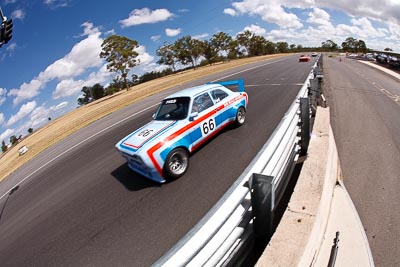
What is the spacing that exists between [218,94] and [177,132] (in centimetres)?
226

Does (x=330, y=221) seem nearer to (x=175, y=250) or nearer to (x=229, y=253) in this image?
(x=229, y=253)

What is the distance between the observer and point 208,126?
20.5 feet

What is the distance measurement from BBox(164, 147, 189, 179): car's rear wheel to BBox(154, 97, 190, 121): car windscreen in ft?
3.15

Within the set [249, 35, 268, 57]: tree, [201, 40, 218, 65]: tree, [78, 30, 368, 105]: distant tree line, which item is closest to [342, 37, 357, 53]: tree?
[78, 30, 368, 105]: distant tree line

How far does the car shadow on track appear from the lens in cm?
552

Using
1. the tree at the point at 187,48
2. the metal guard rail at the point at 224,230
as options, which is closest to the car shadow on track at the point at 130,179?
the metal guard rail at the point at 224,230

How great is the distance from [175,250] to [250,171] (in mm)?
1130

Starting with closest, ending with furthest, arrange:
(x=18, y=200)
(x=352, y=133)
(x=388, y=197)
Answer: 1. (x=388, y=197)
2. (x=352, y=133)
3. (x=18, y=200)

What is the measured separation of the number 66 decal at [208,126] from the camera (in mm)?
6065

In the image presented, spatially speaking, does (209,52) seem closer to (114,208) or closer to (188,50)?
(188,50)

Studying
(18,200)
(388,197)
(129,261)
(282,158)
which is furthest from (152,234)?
(18,200)

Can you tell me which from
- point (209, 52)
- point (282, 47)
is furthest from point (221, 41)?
point (282, 47)

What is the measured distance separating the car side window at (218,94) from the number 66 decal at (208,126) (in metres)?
0.73

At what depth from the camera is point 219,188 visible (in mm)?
4816
